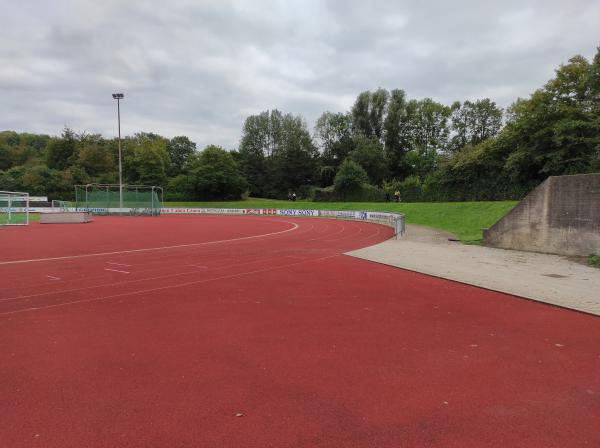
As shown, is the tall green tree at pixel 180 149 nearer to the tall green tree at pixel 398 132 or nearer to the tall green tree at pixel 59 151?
the tall green tree at pixel 59 151

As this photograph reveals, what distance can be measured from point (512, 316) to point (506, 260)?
6.37m

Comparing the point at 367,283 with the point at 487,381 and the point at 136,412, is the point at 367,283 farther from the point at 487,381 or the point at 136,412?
the point at 136,412

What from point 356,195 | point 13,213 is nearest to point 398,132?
point 356,195

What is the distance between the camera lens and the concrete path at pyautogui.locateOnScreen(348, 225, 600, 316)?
27.9 feet

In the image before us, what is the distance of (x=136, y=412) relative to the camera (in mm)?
3822

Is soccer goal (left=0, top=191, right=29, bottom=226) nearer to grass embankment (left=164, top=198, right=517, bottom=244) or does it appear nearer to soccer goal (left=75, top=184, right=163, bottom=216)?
soccer goal (left=75, top=184, right=163, bottom=216)

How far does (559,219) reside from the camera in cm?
1347

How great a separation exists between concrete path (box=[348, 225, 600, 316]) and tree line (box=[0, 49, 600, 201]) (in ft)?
72.8

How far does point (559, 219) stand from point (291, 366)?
1241 cm

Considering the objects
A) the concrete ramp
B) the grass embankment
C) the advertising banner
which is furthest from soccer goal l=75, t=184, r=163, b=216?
the concrete ramp

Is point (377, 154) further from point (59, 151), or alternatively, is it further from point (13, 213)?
point (59, 151)

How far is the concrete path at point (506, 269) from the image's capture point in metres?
8.49

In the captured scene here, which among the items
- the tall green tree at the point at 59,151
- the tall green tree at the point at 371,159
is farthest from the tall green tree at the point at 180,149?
the tall green tree at the point at 371,159

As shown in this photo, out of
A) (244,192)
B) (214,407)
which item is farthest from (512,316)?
(244,192)
